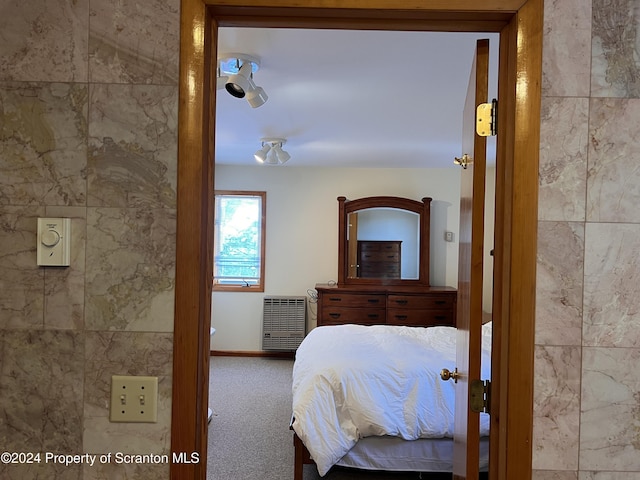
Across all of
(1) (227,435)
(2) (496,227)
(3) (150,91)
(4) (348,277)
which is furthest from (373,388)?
(4) (348,277)

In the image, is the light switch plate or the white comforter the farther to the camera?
the white comforter

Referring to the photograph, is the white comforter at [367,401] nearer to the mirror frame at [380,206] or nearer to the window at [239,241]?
the mirror frame at [380,206]

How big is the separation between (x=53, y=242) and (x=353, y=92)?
207 centimetres

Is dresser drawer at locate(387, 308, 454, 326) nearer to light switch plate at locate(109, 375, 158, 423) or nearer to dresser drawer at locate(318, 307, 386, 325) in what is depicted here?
dresser drawer at locate(318, 307, 386, 325)

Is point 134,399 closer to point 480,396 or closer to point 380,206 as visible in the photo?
point 480,396

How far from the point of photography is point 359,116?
3.10m

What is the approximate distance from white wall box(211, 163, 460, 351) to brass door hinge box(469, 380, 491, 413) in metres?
4.03

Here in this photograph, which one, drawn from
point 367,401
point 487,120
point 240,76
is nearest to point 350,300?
point 367,401

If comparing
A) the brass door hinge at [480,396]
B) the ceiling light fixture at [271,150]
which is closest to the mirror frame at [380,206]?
the ceiling light fixture at [271,150]

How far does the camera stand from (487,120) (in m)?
1.12

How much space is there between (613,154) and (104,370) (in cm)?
134

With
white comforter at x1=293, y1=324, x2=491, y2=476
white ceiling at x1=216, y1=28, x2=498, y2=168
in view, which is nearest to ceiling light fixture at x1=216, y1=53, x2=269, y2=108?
white ceiling at x1=216, y1=28, x2=498, y2=168

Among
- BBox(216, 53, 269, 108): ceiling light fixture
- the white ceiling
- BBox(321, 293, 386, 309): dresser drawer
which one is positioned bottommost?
BBox(321, 293, 386, 309): dresser drawer

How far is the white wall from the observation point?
516cm
